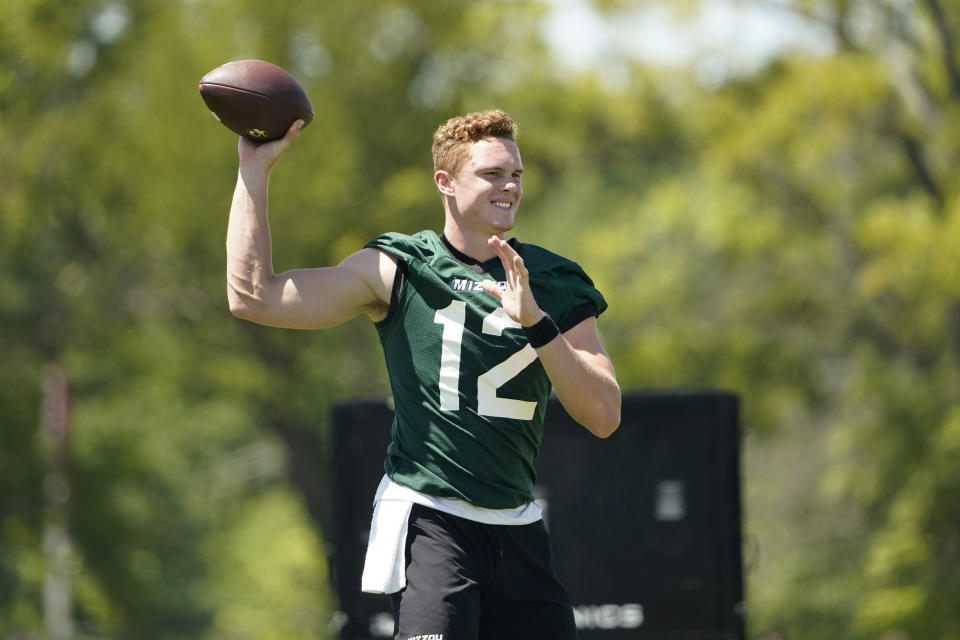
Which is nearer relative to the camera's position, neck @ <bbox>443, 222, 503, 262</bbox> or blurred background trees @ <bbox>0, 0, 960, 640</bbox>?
neck @ <bbox>443, 222, 503, 262</bbox>

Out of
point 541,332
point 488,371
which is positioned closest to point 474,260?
point 488,371

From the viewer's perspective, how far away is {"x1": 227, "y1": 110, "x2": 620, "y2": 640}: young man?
373cm

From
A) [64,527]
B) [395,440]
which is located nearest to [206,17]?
[64,527]

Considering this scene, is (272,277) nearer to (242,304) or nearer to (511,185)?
(242,304)

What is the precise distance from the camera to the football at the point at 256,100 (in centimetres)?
389

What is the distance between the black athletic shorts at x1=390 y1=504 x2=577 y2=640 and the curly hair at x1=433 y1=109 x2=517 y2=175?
944 mm

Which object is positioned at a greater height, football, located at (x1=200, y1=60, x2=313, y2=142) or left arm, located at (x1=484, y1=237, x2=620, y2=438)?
football, located at (x1=200, y1=60, x2=313, y2=142)

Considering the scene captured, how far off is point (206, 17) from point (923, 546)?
12.4 metres

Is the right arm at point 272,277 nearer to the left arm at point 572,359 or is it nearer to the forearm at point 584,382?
the left arm at point 572,359

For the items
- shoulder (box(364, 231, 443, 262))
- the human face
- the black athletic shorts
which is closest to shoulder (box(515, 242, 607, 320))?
the human face

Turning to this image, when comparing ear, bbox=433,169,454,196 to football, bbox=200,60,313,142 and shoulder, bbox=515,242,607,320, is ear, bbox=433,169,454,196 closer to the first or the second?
shoulder, bbox=515,242,607,320

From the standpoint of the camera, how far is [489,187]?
3.92 m

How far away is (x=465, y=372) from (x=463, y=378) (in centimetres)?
2

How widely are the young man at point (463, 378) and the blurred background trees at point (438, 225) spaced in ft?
37.9
